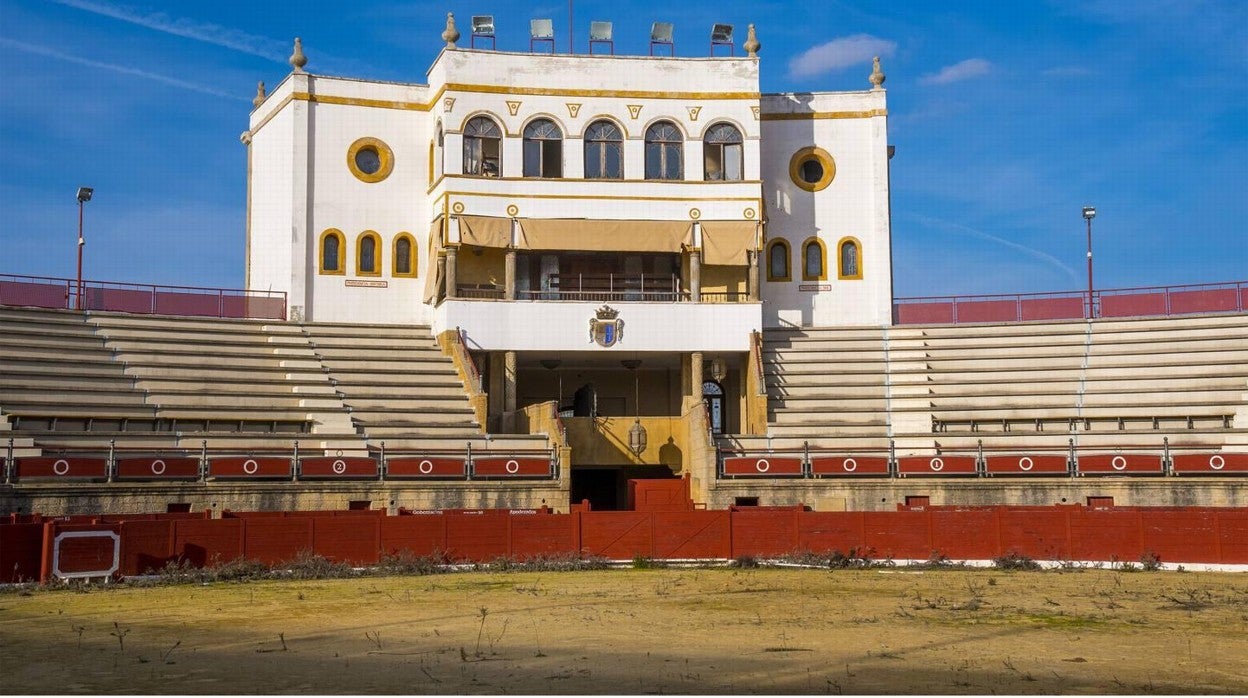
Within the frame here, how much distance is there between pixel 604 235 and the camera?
150 ft

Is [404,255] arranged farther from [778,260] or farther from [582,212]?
[778,260]

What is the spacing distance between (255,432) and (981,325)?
2381cm

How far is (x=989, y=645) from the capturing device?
19.3 metres

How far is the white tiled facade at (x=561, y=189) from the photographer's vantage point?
45.3 m

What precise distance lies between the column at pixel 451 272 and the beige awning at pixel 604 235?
2.19 metres

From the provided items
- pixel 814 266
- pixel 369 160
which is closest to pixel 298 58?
pixel 369 160

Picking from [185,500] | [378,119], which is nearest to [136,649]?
[185,500]

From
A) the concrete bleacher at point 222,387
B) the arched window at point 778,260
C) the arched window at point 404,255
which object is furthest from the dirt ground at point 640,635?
the arched window at point 778,260

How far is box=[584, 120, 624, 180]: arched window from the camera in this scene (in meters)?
46.6

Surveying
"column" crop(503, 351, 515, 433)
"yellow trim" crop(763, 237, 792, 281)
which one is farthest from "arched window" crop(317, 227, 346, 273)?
"yellow trim" crop(763, 237, 792, 281)

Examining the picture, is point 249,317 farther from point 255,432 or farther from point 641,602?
point 641,602

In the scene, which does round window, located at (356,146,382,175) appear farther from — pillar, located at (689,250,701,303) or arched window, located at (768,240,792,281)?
arched window, located at (768,240,792,281)

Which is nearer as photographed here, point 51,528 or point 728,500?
point 51,528

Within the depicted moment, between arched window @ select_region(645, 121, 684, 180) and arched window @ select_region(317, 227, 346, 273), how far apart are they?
10518mm
